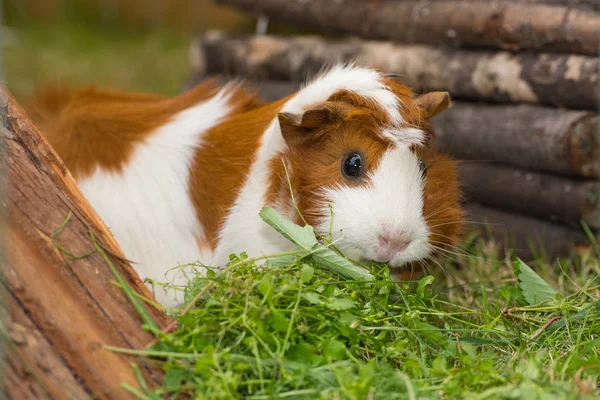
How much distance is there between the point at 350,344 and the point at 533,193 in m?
1.48

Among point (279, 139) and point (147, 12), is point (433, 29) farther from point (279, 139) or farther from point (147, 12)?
point (147, 12)

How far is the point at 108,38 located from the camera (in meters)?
6.24

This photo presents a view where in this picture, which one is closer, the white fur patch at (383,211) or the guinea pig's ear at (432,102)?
the white fur patch at (383,211)

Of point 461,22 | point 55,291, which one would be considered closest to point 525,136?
point 461,22

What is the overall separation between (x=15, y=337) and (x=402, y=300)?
101cm

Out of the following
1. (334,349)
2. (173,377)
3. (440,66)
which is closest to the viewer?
(173,377)

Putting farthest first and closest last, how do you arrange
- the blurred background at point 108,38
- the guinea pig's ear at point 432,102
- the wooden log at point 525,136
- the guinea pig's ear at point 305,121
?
the blurred background at point 108,38
the wooden log at point 525,136
the guinea pig's ear at point 432,102
the guinea pig's ear at point 305,121

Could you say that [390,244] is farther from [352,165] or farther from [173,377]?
[173,377]

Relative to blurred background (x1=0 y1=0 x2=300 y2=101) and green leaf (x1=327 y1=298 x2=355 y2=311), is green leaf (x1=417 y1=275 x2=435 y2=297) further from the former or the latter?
blurred background (x1=0 y1=0 x2=300 y2=101)

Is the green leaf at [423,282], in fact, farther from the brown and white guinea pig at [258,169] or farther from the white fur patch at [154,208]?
the white fur patch at [154,208]

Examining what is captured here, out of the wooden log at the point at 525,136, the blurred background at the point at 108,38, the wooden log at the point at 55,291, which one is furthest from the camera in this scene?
the blurred background at the point at 108,38

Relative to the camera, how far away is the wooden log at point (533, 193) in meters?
2.68

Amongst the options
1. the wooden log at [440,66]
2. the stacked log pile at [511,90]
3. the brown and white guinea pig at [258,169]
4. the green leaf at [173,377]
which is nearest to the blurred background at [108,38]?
the wooden log at [440,66]

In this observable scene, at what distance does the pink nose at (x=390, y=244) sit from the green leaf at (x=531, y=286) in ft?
1.65
